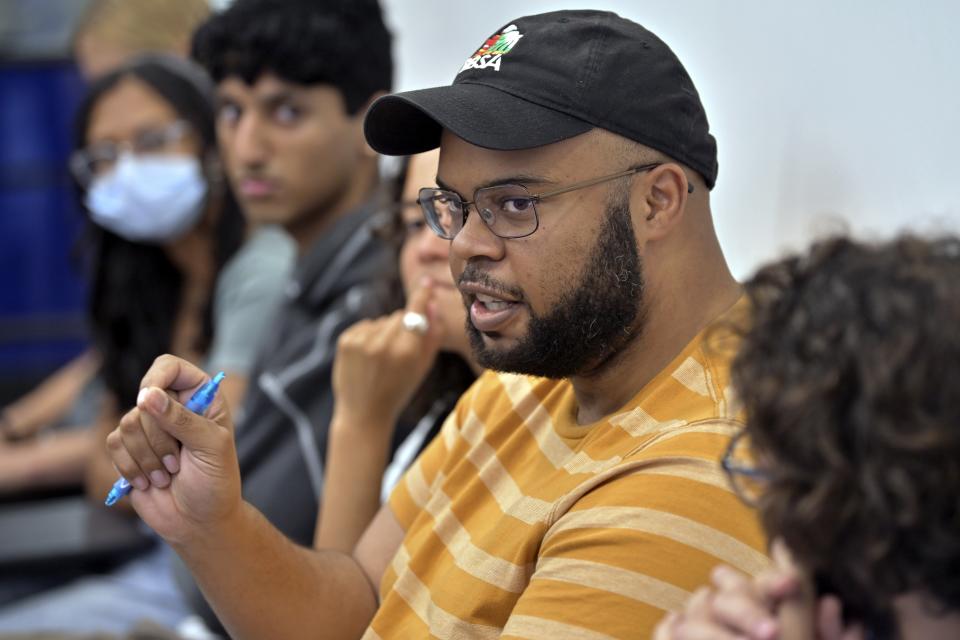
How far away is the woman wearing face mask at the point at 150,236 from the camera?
3.63m

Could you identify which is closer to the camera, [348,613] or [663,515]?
[663,515]

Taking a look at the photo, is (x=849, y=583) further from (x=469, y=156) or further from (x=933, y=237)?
(x=469, y=156)

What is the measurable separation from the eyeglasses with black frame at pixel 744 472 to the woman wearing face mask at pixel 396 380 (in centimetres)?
102

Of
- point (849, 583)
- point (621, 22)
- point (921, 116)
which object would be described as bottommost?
point (849, 583)

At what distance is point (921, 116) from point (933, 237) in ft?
4.26

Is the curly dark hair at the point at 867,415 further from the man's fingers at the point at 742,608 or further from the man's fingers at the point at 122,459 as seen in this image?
the man's fingers at the point at 122,459

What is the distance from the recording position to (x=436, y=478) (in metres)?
1.81

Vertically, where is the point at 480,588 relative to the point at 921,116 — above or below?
below

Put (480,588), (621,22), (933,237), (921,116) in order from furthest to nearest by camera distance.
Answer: (921,116)
(621,22)
(480,588)
(933,237)

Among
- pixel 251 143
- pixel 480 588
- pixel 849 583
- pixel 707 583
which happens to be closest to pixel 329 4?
pixel 251 143

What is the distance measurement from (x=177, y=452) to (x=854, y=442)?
3.06 feet

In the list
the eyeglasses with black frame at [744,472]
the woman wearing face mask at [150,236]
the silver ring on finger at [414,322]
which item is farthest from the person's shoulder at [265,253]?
the eyeglasses with black frame at [744,472]

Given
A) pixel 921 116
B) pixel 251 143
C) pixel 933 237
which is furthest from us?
pixel 251 143

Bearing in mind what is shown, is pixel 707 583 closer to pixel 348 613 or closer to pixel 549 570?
pixel 549 570
